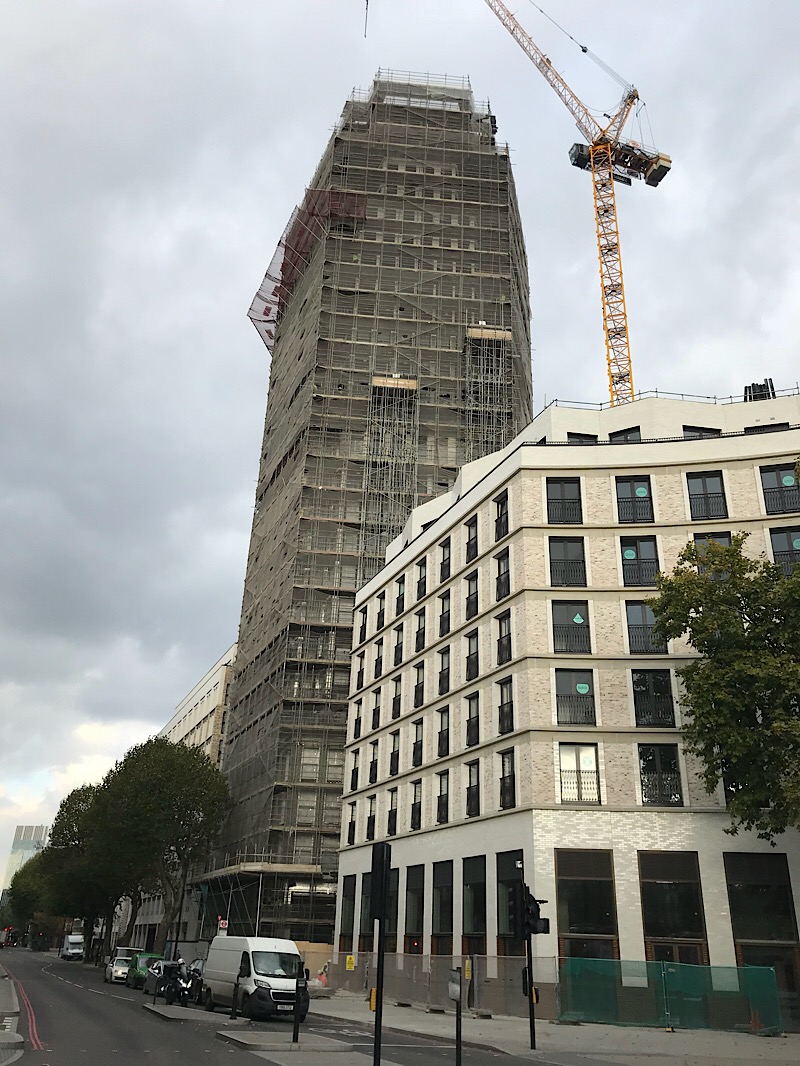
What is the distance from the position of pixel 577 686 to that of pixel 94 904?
66365 mm

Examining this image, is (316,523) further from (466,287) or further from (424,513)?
(466,287)

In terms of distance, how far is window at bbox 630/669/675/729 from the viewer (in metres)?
31.3

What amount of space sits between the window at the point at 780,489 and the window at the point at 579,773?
→ 37.2 ft

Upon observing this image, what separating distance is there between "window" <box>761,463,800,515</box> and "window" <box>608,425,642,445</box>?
5401 mm

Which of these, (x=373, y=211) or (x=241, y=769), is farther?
(x=373, y=211)

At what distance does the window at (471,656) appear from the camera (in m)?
37.3

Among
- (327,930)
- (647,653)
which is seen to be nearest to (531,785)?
(647,653)

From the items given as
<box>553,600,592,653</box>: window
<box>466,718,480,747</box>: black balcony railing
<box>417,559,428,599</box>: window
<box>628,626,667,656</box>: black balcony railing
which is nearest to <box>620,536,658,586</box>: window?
<box>628,626,667,656</box>: black balcony railing

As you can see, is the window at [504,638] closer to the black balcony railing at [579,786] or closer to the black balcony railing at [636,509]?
the black balcony railing at [579,786]

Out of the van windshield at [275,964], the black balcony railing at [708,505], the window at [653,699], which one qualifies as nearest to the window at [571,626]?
the window at [653,699]

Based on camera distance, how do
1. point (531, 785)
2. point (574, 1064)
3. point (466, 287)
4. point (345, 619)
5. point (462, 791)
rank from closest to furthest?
point (574, 1064), point (531, 785), point (462, 791), point (345, 619), point (466, 287)

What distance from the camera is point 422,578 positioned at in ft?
147

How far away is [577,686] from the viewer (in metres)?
32.5

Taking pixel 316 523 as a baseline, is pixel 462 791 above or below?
below
